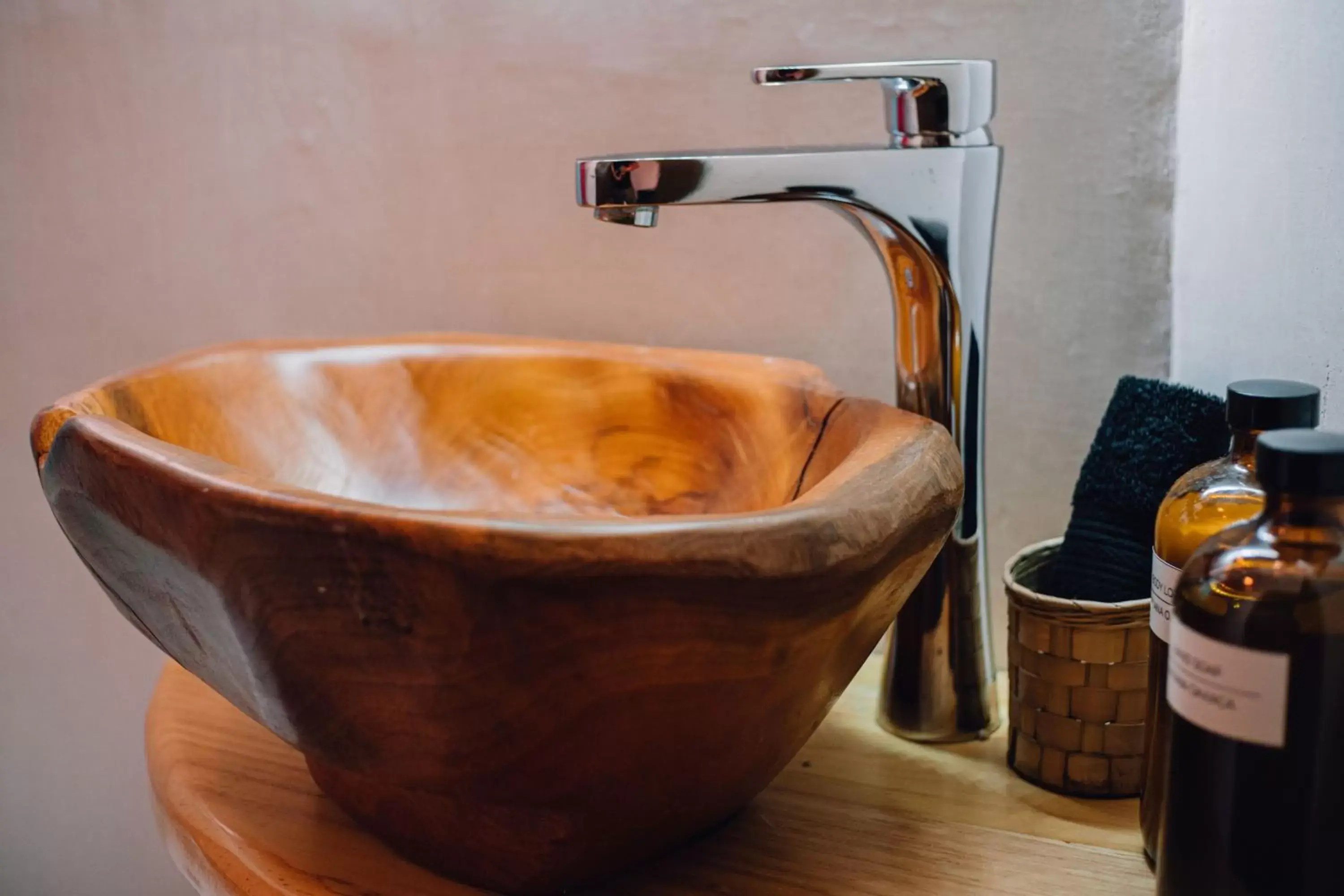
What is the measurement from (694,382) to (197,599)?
309mm

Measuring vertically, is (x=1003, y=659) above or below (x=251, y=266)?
below

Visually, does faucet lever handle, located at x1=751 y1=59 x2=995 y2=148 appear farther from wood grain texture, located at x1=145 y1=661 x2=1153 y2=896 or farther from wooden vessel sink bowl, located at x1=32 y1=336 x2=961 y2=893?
wood grain texture, located at x1=145 y1=661 x2=1153 y2=896

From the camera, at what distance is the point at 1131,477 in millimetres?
542

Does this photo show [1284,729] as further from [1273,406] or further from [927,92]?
[927,92]

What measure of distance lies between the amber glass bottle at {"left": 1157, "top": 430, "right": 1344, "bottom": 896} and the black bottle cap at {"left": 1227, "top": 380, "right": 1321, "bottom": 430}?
0.04 m

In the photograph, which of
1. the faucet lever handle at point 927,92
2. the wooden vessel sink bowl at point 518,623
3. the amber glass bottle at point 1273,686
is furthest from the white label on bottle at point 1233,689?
the faucet lever handle at point 927,92

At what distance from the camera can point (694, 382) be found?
66 centimetres

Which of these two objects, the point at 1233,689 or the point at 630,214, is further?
the point at 630,214

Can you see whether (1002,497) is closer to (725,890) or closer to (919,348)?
(919,348)

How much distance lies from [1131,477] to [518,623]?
32 cm

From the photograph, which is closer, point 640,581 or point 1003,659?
point 640,581

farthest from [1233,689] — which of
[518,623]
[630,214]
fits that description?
[630,214]

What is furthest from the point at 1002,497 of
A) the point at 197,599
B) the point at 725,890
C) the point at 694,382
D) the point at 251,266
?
the point at 251,266

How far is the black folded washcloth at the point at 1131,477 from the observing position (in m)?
0.53
